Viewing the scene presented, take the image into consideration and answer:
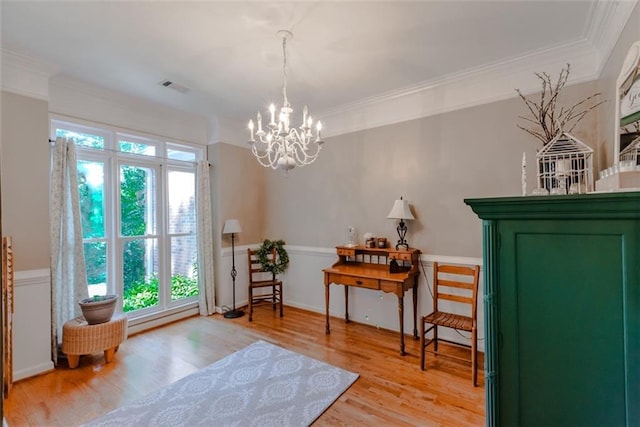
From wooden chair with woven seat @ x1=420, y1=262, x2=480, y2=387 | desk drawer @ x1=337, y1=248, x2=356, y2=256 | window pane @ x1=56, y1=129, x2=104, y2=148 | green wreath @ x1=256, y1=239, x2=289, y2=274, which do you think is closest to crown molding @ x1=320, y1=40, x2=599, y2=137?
desk drawer @ x1=337, y1=248, x2=356, y2=256

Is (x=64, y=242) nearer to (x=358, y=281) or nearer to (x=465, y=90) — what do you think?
(x=358, y=281)

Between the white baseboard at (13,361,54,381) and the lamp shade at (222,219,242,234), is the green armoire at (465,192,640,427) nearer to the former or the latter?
the lamp shade at (222,219,242,234)

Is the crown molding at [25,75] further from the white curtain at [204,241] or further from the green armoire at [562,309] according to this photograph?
the green armoire at [562,309]

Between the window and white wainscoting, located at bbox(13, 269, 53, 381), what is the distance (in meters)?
0.55

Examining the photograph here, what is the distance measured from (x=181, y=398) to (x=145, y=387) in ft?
1.39

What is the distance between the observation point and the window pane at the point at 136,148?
12.4 feet

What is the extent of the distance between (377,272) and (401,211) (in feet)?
2.47

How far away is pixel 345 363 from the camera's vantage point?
3012 millimetres

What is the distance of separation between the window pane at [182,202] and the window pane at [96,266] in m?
0.85

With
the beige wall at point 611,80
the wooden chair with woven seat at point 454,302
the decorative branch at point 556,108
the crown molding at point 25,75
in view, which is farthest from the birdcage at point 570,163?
the crown molding at point 25,75

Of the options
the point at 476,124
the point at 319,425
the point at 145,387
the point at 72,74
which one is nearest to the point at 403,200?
the point at 476,124

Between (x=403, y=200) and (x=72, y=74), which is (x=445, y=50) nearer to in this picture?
(x=403, y=200)

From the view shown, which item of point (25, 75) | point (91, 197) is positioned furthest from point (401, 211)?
point (25, 75)

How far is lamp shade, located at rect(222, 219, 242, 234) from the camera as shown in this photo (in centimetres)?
444
